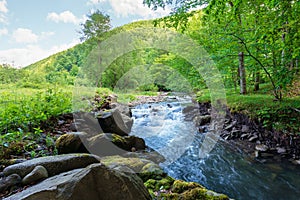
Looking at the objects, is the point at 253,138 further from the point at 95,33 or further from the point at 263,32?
the point at 95,33

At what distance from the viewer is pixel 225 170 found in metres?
4.07

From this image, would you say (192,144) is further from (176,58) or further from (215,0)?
(176,58)

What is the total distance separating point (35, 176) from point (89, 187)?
835 mm

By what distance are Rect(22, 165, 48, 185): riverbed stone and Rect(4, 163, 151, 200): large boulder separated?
1.33 feet

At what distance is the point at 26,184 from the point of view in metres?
1.94

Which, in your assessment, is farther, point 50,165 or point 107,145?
point 107,145

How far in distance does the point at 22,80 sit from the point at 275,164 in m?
12.7

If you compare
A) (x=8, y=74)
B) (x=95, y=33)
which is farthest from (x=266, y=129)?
(x=95, y=33)

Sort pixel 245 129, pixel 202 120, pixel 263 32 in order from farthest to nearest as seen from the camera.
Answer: pixel 202 120, pixel 245 129, pixel 263 32

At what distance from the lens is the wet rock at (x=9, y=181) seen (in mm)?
1929

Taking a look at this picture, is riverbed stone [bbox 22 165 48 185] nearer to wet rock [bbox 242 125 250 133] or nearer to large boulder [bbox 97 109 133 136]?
large boulder [bbox 97 109 133 136]

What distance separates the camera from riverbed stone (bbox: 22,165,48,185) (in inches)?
76.3

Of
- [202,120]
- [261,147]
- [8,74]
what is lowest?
[261,147]

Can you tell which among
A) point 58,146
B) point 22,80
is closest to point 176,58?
point 58,146
